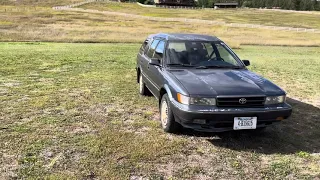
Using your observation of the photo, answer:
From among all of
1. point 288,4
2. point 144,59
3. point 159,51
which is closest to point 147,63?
point 144,59

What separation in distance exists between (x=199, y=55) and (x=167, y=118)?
153cm

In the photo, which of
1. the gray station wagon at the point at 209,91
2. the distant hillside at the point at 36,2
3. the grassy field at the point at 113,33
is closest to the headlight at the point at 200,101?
the gray station wagon at the point at 209,91

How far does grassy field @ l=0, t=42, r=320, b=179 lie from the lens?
4.16 meters

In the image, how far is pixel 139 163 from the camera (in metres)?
4.30

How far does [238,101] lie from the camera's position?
4.87 metres

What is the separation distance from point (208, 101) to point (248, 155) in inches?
34.9

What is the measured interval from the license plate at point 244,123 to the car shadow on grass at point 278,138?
12.9 inches

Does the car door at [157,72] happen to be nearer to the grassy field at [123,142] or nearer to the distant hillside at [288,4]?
the grassy field at [123,142]

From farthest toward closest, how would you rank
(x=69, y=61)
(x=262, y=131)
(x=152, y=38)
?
1. (x=69, y=61)
2. (x=152, y=38)
3. (x=262, y=131)

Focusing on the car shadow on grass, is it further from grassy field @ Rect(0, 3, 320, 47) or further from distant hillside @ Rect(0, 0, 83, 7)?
distant hillside @ Rect(0, 0, 83, 7)

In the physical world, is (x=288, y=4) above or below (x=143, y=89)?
below

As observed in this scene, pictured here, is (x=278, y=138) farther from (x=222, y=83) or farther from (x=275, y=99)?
(x=222, y=83)

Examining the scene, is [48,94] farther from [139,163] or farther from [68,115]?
[139,163]

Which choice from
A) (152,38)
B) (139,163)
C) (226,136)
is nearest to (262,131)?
(226,136)
